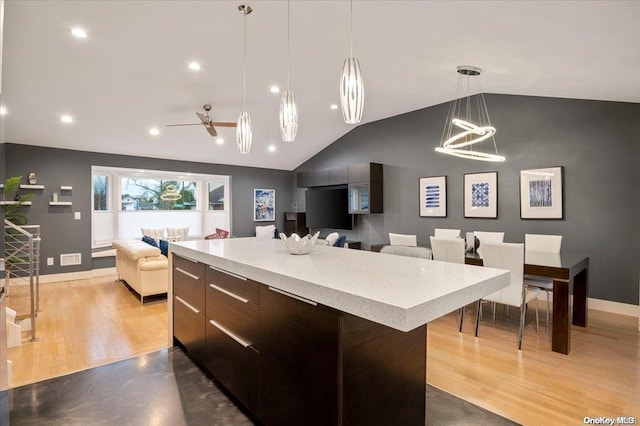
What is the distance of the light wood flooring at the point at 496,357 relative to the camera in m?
2.14

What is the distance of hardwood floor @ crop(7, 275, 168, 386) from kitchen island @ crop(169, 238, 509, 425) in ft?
4.86

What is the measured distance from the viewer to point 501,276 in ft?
4.95

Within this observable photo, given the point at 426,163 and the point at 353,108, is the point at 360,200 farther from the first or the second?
the point at 353,108

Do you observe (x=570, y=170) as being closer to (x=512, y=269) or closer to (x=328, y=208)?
(x=512, y=269)

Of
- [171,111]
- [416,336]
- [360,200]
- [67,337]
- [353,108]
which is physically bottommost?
[67,337]

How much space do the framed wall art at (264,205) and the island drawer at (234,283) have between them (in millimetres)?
6124

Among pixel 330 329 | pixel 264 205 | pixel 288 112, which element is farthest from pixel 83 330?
pixel 264 205

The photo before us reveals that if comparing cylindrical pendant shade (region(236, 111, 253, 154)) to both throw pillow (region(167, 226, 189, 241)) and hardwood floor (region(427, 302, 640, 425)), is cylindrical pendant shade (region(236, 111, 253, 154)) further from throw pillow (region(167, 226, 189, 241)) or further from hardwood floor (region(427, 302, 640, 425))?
throw pillow (region(167, 226, 189, 241))

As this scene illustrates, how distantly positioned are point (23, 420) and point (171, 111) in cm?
419

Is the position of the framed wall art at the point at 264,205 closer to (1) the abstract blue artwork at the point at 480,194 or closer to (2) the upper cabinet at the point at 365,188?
(2) the upper cabinet at the point at 365,188

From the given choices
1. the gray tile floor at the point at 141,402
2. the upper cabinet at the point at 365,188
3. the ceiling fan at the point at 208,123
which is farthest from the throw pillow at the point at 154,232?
the gray tile floor at the point at 141,402

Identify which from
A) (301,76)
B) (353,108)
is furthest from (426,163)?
(353,108)

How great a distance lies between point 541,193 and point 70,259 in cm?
772

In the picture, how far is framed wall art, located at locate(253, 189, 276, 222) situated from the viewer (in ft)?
27.1
